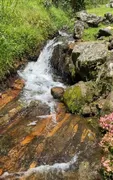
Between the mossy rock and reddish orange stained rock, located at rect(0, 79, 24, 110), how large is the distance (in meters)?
2.01

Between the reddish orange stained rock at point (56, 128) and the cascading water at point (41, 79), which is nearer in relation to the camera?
the reddish orange stained rock at point (56, 128)

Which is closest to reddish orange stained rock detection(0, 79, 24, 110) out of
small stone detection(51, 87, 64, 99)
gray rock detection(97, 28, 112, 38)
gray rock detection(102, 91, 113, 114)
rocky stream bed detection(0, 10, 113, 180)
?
rocky stream bed detection(0, 10, 113, 180)

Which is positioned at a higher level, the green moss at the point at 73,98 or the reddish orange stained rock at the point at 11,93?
the reddish orange stained rock at the point at 11,93

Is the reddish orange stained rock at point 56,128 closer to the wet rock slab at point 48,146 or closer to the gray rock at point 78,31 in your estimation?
the wet rock slab at point 48,146

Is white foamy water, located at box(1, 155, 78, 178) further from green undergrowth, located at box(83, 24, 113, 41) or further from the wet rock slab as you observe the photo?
green undergrowth, located at box(83, 24, 113, 41)

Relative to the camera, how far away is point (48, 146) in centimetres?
788

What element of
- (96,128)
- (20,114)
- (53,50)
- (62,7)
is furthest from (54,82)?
(62,7)

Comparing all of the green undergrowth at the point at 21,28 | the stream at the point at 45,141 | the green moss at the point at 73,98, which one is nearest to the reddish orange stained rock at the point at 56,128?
the stream at the point at 45,141

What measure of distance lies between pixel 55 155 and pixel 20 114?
8.65ft

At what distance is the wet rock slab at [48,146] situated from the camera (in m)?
6.88

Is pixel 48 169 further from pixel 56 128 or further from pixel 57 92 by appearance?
pixel 57 92

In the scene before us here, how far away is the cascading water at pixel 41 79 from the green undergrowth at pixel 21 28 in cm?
66

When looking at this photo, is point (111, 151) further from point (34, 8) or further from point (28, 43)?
point (34, 8)

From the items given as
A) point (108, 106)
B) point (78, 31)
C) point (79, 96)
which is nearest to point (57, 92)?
point (79, 96)
